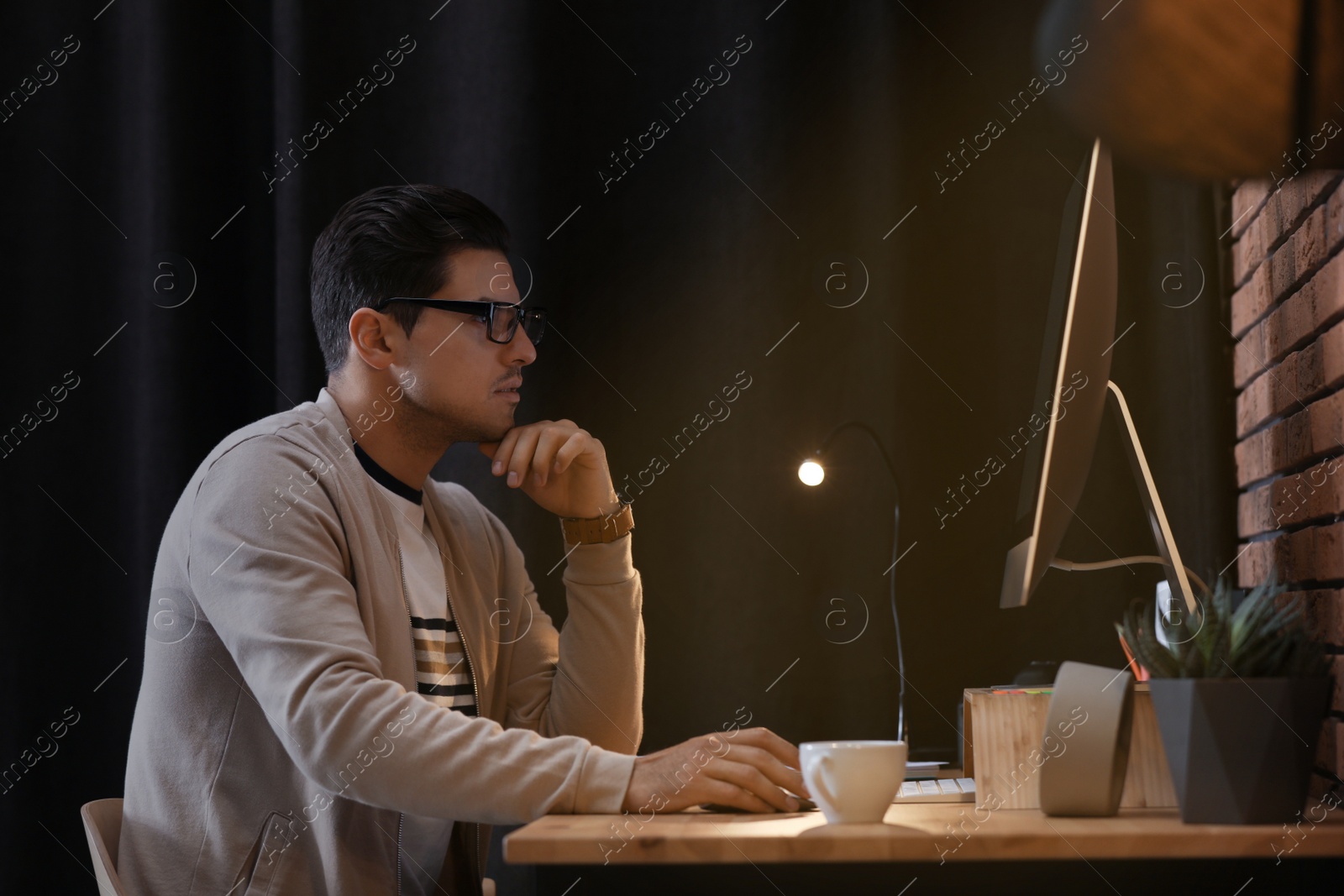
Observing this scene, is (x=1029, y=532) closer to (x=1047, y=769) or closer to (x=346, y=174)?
(x=1047, y=769)

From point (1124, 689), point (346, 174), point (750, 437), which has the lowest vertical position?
point (1124, 689)

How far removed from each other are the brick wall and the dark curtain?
272mm

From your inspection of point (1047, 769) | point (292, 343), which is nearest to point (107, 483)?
point (292, 343)

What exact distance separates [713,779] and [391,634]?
0.52 m

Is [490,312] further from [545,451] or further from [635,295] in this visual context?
[635,295]

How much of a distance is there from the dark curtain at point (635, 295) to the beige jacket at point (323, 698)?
1.28 feet

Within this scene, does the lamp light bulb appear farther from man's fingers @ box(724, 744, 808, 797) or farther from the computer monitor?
man's fingers @ box(724, 744, 808, 797)

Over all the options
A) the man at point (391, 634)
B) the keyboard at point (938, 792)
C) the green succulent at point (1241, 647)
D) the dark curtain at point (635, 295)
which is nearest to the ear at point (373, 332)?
the man at point (391, 634)

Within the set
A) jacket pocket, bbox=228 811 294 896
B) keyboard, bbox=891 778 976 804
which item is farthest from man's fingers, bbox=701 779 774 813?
jacket pocket, bbox=228 811 294 896

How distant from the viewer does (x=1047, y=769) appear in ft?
2.68

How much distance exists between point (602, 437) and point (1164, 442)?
906 mm

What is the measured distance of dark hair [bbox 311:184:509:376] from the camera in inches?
56.7

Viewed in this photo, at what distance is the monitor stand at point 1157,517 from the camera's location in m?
1.03

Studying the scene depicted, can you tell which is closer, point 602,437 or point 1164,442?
point 1164,442
